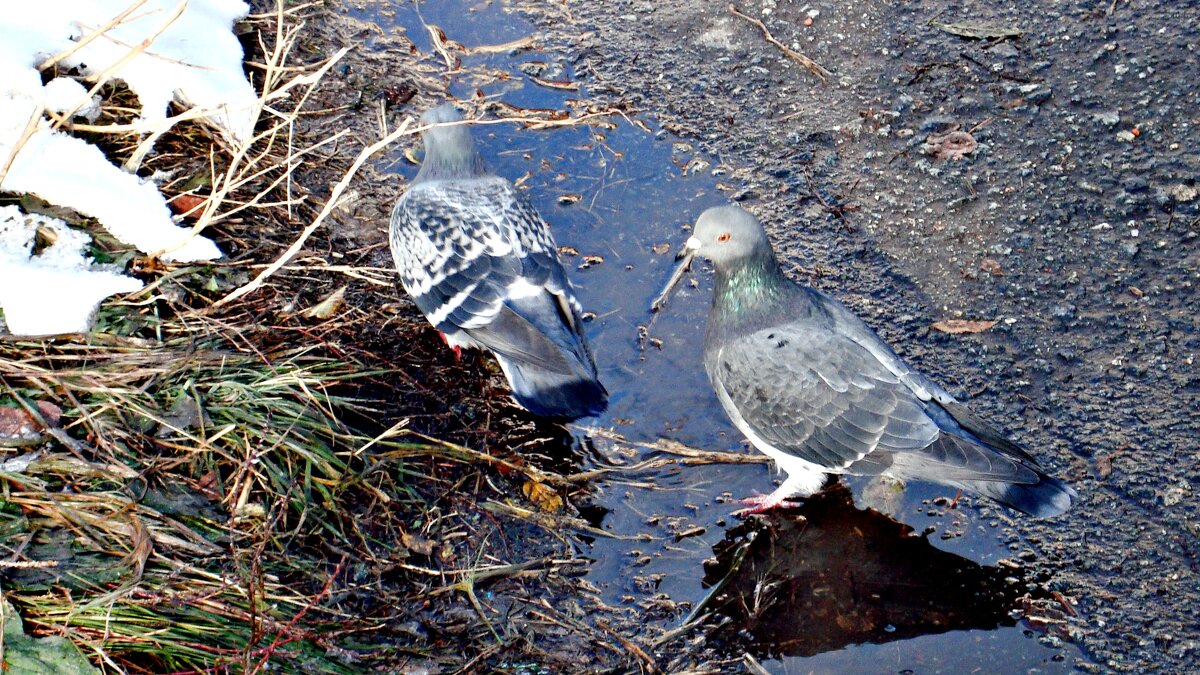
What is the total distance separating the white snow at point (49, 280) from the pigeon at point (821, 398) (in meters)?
2.11

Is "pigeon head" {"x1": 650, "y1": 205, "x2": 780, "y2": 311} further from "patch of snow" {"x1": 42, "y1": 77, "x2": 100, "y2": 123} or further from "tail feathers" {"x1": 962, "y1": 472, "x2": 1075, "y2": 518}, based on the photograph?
"patch of snow" {"x1": 42, "y1": 77, "x2": 100, "y2": 123}

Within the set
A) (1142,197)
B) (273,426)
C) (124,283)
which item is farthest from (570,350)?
(1142,197)

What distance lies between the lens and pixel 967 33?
4984 mm

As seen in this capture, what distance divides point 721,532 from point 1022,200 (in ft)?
6.67

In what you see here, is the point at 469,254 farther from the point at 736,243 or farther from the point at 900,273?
the point at 900,273

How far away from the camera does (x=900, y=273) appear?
419 centimetres

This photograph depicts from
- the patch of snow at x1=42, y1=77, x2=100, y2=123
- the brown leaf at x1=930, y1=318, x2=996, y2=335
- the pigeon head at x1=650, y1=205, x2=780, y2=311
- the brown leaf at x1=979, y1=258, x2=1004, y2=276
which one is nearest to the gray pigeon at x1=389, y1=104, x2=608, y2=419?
the pigeon head at x1=650, y1=205, x2=780, y2=311

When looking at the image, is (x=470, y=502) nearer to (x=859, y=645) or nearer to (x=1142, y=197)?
(x=859, y=645)

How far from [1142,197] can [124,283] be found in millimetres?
4030

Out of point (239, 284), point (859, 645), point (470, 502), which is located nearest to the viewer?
point (859, 645)

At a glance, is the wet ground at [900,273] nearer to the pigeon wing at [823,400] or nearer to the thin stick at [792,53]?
the thin stick at [792,53]

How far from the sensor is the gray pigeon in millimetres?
3584

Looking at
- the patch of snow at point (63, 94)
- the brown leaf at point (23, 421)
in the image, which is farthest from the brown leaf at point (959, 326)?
the patch of snow at point (63, 94)

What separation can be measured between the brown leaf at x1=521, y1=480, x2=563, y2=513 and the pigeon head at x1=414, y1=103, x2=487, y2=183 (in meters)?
1.42
